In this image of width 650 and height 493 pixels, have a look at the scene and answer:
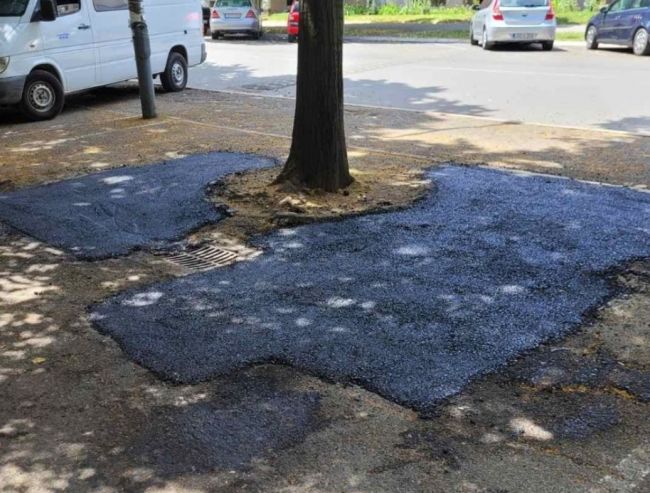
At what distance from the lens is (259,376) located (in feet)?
13.6

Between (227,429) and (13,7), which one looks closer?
(227,429)

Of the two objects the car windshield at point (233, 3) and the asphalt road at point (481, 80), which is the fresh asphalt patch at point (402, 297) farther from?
the car windshield at point (233, 3)

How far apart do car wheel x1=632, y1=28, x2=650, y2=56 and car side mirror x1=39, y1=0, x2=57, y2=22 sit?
14.0 metres

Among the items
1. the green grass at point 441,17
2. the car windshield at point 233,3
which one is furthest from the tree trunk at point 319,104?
the green grass at point 441,17

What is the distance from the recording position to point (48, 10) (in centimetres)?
1233

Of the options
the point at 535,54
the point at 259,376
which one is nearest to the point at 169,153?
the point at 259,376

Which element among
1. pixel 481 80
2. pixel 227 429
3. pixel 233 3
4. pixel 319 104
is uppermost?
pixel 233 3

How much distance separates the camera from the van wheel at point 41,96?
492 inches

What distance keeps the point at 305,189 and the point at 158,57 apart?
28.8ft

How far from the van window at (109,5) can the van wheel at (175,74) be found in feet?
5.21

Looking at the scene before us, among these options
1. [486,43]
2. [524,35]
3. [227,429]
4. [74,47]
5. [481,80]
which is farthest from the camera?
[486,43]

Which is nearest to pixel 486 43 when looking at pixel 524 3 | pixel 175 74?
pixel 524 3

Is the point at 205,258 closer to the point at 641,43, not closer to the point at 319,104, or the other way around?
the point at 319,104

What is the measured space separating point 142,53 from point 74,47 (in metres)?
1.88
